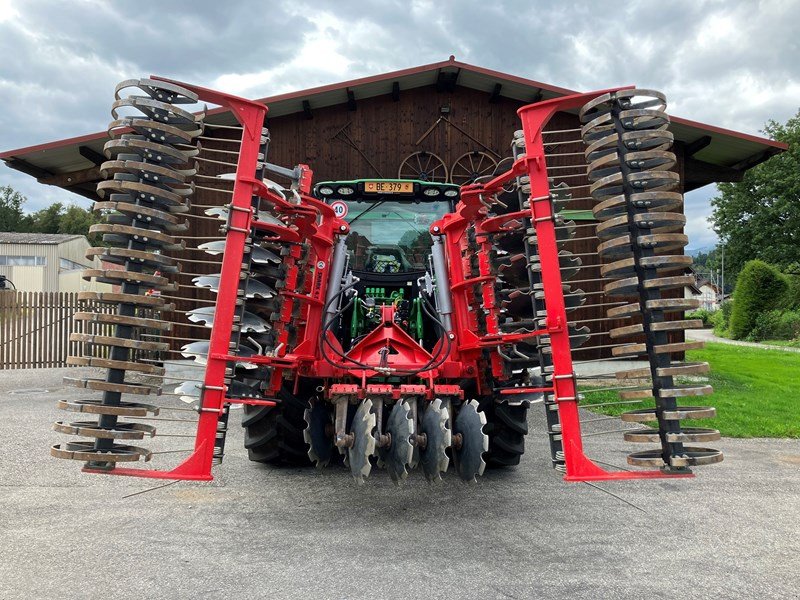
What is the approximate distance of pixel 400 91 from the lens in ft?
34.8

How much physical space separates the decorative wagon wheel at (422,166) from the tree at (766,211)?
96.8 ft

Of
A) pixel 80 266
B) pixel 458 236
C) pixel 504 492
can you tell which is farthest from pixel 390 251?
pixel 80 266

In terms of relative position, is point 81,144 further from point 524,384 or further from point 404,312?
point 524,384

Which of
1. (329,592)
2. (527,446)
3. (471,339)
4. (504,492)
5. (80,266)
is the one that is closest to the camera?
(329,592)

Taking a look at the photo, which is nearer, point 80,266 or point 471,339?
point 471,339

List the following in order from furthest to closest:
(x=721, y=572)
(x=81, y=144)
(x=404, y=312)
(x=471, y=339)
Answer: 1. (x=81, y=144)
2. (x=404, y=312)
3. (x=471, y=339)
4. (x=721, y=572)

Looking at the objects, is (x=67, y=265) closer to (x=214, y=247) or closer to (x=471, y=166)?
(x=471, y=166)

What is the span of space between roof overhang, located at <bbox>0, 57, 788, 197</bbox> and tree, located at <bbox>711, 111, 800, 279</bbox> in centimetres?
2645

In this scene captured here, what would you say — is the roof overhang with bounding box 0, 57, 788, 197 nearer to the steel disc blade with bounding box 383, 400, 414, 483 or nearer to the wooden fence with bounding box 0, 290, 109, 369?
the wooden fence with bounding box 0, 290, 109, 369

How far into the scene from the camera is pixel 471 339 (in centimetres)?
429

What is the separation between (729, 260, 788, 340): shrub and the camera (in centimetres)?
2759

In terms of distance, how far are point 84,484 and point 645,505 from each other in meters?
4.23

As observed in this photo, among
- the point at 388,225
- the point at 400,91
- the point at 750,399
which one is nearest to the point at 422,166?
the point at 400,91

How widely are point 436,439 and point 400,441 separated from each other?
0.21 meters
